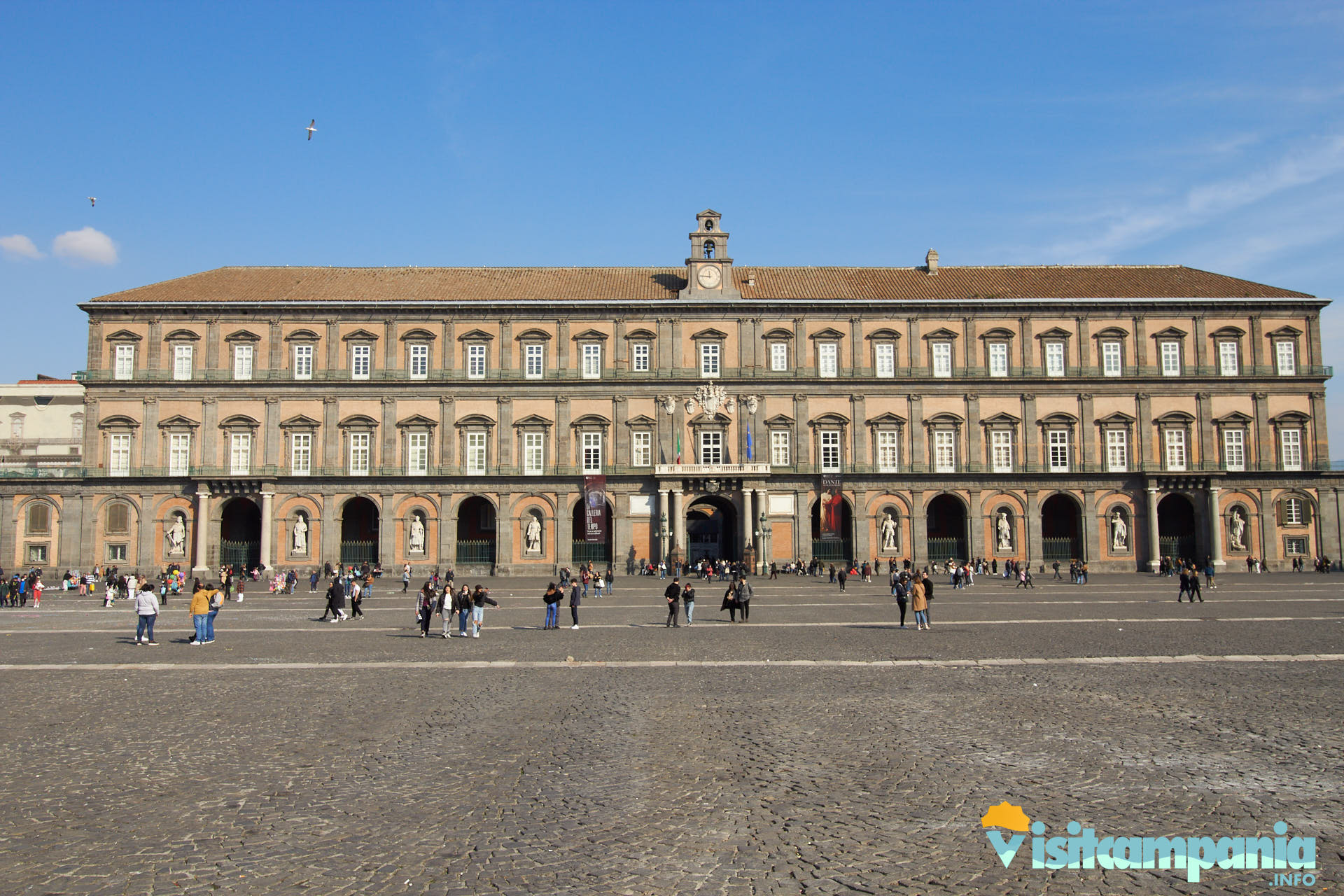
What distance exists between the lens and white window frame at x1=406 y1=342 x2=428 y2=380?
176 feet

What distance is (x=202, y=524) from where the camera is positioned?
169ft

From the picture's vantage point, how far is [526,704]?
43.3ft

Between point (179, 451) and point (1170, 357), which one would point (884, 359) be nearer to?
point (1170, 357)

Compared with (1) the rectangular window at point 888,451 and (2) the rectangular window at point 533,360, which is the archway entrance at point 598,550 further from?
(1) the rectangular window at point 888,451

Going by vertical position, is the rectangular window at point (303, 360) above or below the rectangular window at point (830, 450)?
above

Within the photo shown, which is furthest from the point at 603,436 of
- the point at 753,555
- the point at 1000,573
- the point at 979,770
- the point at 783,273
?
the point at 979,770

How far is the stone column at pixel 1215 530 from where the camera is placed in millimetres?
52219

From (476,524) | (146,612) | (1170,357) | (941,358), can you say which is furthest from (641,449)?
(146,612)

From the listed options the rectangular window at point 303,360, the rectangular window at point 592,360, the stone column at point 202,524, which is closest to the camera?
the stone column at point 202,524

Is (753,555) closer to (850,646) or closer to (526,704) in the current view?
(850,646)

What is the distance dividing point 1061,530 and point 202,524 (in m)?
49.0

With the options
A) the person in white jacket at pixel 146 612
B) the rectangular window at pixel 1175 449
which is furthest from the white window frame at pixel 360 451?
the rectangular window at pixel 1175 449

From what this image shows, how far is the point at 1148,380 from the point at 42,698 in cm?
5457

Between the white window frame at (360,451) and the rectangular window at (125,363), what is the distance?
12.8 m
